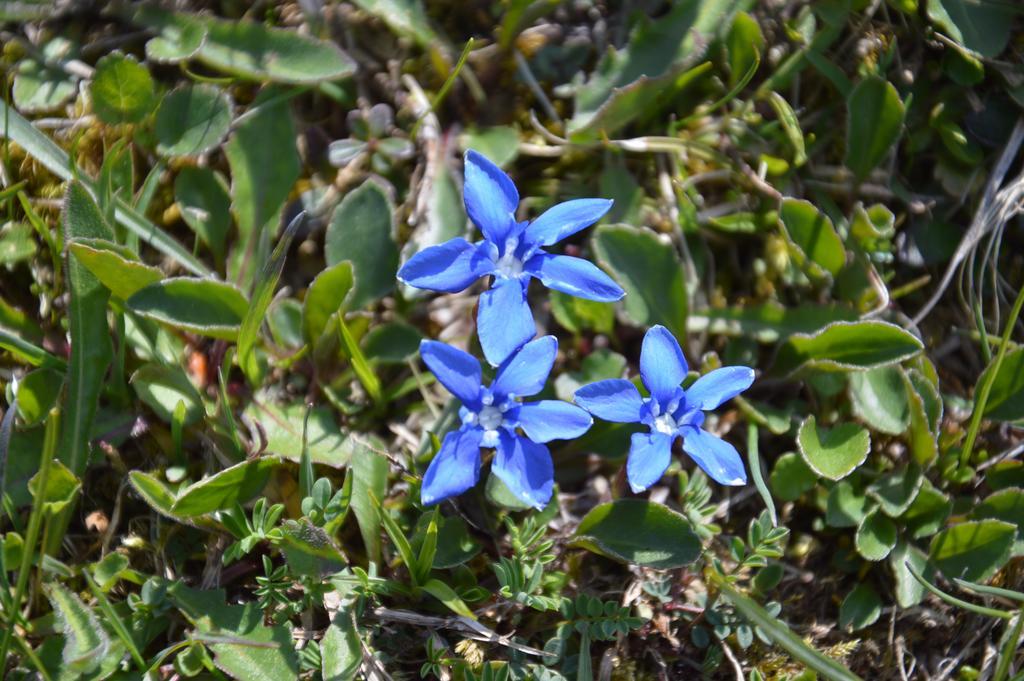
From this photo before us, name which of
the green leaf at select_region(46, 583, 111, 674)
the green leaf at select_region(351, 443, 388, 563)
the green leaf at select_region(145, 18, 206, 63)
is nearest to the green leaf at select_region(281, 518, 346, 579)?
the green leaf at select_region(351, 443, 388, 563)

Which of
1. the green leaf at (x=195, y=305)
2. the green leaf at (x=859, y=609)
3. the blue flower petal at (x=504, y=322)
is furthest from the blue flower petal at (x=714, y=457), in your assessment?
the green leaf at (x=195, y=305)

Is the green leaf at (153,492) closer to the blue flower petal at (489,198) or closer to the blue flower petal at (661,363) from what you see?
the blue flower petal at (489,198)

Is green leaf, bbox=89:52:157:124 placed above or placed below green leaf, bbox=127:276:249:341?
above

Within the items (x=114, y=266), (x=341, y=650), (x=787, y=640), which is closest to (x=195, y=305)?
(x=114, y=266)

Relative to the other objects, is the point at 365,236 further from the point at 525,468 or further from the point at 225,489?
the point at 525,468

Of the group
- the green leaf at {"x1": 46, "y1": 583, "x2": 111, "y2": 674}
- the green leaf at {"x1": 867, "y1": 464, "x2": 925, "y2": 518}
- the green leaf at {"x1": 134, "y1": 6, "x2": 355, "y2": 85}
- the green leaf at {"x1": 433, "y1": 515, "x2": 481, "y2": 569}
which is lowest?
the green leaf at {"x1": 46, "y1": 583, "x2": 111, "y2": 674}

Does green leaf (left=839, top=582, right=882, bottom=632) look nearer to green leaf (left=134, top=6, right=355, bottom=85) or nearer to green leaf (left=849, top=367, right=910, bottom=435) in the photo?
green leaf (left=849, top=367, right=910, bottom=435)

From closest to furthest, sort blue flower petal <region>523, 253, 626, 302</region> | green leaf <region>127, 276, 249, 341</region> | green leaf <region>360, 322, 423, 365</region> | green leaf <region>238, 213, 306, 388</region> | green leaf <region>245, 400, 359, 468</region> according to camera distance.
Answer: blue flower petal <region>523, 253, 626, 302</region> < green leaf <region>238, 213, 306, 388</region> < green leaf <region>127, 276, 249, 341</region> < green leaf <region>245, 400, 359, 468</region> < green leaf <region>360, 322, 423, 365</region>
